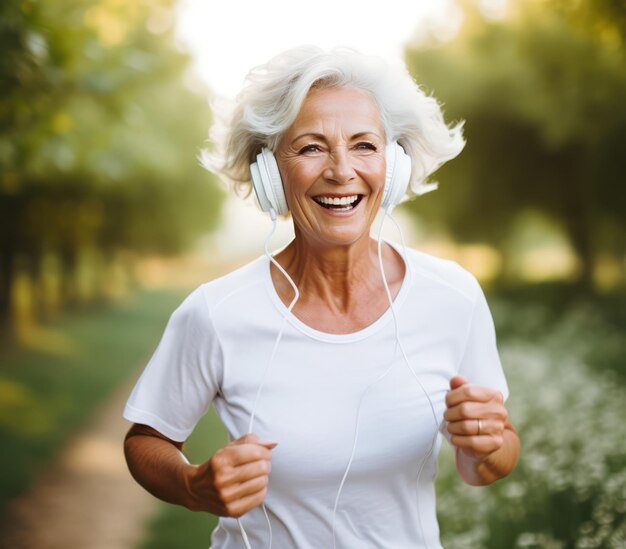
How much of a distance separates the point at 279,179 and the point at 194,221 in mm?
19028

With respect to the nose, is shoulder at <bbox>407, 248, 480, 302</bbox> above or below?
below

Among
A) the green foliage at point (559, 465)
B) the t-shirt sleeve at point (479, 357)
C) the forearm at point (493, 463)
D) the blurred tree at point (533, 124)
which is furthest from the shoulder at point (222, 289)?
the blurred tree at point (533, 124)

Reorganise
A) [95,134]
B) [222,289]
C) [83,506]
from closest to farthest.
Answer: [222,289]
[95,134]
[83,506]

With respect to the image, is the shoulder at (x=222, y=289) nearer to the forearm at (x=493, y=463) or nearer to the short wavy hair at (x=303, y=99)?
the short wavy hair at (x=303, y=99)

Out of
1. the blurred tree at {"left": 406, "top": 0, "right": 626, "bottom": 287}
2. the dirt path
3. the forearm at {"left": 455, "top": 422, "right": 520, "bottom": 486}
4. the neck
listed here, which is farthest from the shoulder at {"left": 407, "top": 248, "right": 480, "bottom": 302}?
the blurred tree at {"left": 406, "top": 0, "right": 626, "bottom": 287}

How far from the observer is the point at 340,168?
2.15 m

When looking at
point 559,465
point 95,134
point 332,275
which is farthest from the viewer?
point 95,134

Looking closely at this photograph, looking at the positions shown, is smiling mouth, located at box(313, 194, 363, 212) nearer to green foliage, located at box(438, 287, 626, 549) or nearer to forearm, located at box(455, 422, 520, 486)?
forearm, located at box(455, 422, 520, 486)

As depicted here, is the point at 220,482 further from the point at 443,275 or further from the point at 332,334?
the point at 443,275

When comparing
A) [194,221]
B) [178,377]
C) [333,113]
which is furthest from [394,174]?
[194,221]

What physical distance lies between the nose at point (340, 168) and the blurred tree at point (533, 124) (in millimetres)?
7599

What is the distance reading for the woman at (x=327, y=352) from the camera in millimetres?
2125

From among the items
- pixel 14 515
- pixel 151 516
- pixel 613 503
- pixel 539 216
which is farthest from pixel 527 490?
Answer: pixel 539 216

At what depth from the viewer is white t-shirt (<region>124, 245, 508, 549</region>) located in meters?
2.12
